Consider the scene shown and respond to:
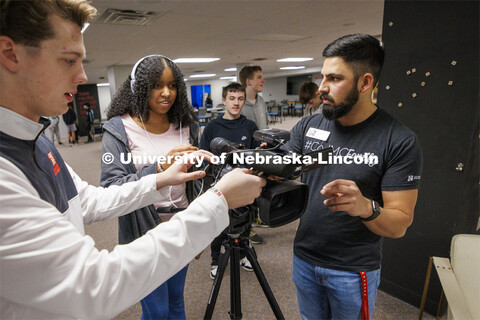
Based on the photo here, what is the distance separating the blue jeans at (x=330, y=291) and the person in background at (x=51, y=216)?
26.7 inches

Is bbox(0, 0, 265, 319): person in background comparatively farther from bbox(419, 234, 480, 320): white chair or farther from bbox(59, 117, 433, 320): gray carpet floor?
bbox(59, 117, 433, 320): gray carpet floor

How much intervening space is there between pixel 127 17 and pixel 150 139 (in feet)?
10.0

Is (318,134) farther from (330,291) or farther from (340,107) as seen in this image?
(330,291)

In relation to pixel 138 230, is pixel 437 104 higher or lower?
higher

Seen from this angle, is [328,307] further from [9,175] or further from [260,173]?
[9,175]

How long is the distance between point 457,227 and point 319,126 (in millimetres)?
1373

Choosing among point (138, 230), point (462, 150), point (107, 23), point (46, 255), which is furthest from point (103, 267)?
point (107, 23)

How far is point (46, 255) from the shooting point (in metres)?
0.49

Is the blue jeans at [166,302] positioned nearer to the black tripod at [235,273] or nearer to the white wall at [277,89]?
the black tripod at [235,273]

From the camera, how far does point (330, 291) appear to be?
1184mm

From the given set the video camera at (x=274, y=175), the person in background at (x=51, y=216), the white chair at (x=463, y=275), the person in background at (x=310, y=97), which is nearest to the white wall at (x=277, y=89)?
the person in background at (x=310, y=97)

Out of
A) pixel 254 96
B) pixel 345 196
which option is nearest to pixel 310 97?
pixel 254 96

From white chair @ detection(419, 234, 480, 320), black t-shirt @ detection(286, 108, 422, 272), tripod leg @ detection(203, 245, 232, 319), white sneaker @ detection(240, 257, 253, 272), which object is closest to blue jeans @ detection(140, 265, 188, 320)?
tripod leg @ detection(203, 245, 232, 319)

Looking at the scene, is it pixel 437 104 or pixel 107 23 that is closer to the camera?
pixel 437 104
